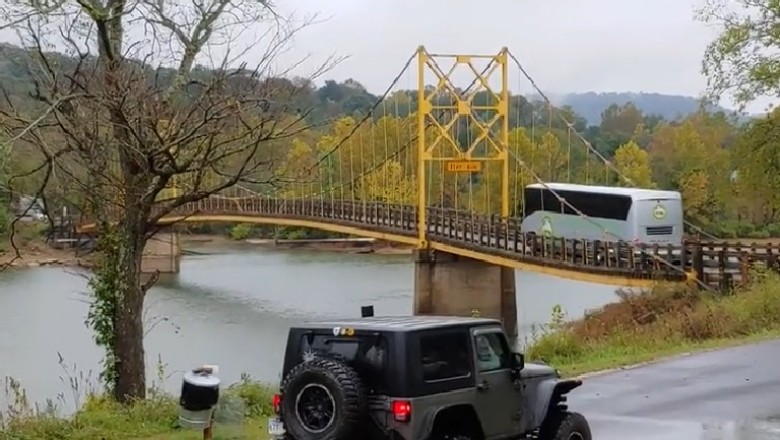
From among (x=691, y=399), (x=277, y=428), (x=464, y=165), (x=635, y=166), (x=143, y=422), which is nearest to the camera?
(x=277, y=428)

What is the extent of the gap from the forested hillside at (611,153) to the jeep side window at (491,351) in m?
6.91

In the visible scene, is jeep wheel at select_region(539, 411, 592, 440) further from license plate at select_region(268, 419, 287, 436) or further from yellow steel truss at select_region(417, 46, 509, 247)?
yellow steel truss at select_region(417, 46, 509, 247)

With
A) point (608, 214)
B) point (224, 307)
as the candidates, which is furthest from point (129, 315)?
point (224, 307)

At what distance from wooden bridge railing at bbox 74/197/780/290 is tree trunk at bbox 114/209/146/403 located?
354cm

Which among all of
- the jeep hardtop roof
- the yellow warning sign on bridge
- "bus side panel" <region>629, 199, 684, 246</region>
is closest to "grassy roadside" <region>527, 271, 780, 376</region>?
the jeep hardtop roof

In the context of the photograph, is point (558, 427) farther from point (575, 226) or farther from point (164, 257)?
point (164, 257)

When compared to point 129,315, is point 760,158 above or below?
above

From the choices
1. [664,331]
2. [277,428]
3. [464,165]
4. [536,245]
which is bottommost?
[664,331]

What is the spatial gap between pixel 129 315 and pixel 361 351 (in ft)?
25.4

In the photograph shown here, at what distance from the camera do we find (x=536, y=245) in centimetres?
3931

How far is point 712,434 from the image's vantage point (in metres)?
11.4

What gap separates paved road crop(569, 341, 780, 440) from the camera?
1163cm

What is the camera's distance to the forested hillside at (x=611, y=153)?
15931 mm

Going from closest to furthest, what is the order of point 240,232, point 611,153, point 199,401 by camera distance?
1. point 199,401
2. point 240,232
3. point 611,153
